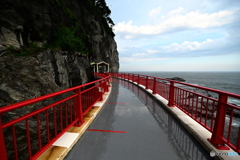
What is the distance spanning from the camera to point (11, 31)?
9.68 metres

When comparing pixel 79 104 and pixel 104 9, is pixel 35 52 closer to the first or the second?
pixel 79 104

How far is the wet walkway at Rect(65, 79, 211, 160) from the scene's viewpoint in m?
2.29

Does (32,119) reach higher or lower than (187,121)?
lower

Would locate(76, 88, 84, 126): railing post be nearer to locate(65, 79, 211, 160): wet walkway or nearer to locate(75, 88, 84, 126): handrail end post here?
locate(75, 88, 84, 126): handrail end post

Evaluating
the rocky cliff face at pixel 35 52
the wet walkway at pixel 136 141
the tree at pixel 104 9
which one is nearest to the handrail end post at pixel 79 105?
the wet walkway at pixel 136 141

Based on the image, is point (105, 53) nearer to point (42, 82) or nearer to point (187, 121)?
point (42, 82)

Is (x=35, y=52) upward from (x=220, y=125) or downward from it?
upward

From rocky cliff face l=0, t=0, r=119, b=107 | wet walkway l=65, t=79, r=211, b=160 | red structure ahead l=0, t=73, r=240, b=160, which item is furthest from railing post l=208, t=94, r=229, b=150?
rocky cliff face l=0, t=0, r=119, b=107

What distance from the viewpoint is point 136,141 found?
2719 mm

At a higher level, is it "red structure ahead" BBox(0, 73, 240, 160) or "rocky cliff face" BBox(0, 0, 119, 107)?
"rocky cliff face" BBox(0, 0, 119, 107)

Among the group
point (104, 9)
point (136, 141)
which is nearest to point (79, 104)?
point (136, 141)

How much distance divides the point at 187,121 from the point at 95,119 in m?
2.99

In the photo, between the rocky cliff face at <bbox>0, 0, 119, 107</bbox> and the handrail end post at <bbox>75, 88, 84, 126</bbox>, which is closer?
the handrail end post at <bbox>75, 88, 84, 126</bbox>

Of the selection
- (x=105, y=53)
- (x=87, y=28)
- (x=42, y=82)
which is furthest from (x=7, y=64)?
(x=105, y=53)
